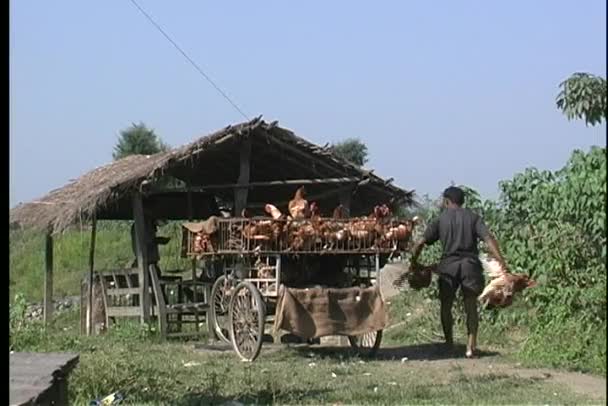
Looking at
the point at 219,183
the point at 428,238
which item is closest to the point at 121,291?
the point at 219,183

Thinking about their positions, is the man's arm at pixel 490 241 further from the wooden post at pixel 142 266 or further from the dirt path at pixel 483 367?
the wooden post at pixel 142 266

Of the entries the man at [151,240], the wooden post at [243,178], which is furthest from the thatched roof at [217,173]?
the man at [151,240]

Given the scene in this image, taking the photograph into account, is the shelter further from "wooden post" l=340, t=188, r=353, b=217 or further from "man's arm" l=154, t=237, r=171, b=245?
"man's arm" l=154, t=237, r=171, b=245

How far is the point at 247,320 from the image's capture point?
1304 centimetres

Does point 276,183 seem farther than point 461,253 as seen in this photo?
Yes

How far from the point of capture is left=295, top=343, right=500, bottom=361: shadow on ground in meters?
13.0

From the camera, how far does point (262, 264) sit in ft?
42.8

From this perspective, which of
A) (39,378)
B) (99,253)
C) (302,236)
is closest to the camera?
(39,378)

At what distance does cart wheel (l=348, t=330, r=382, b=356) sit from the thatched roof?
223 centimetres

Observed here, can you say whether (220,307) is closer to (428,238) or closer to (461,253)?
(428,238)

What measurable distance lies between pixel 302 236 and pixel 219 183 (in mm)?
4248
